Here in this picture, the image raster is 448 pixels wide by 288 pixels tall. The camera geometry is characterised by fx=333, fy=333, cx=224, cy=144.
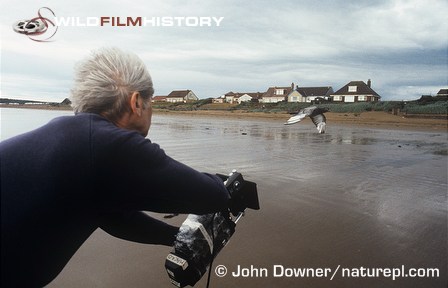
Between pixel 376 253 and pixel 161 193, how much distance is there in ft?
11.1

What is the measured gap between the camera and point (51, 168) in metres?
1.22

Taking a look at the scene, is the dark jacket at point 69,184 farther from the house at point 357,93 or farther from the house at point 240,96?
the house at point 240,96

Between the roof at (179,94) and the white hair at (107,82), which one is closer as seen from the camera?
the white hair at (107,82)

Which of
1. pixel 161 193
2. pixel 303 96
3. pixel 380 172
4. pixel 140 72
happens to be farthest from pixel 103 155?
pixel 303 96

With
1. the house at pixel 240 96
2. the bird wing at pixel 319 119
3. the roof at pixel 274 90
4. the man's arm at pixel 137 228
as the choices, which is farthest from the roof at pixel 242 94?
the man's arm at pixel 137 228

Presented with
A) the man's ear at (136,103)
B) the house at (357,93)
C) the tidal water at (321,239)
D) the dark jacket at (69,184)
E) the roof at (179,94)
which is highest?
the roof at (179,94)

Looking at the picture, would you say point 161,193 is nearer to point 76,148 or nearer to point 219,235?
point 76,148

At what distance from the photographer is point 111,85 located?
146 centimetres

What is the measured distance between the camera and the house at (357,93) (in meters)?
51.8

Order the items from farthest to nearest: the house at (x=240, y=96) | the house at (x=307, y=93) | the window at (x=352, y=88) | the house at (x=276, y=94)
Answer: the house at (x=240, y=96) < the house at (x=276, y=94) < the house at (x=307, y=93) < the window at (x=352, y=88)

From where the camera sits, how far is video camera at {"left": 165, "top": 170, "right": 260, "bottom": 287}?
5.47 feet

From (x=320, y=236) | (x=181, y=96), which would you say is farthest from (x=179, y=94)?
(x=320, y=236)

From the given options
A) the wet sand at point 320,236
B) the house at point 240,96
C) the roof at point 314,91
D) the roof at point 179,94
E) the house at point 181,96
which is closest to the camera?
the wet sand at point 320,236

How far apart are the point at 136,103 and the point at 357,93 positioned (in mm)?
56085
